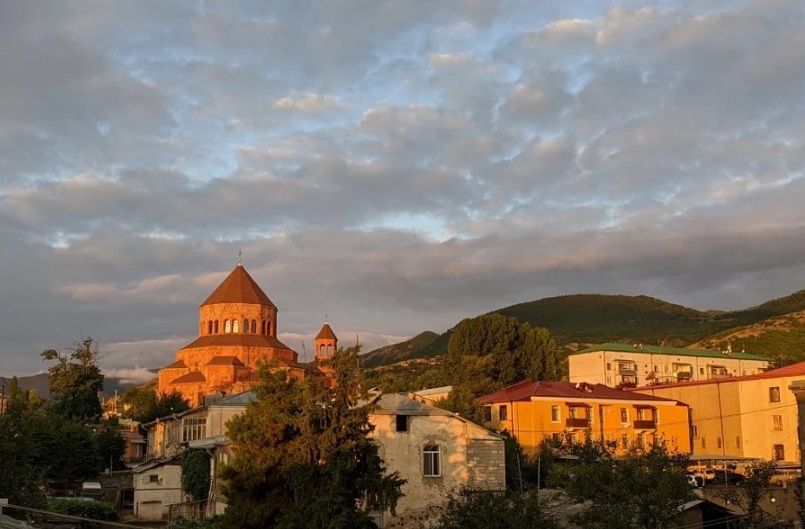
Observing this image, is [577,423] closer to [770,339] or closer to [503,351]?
[503,351]

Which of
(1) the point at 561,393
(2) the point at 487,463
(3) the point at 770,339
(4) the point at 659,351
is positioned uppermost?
(3) the point at 770,339

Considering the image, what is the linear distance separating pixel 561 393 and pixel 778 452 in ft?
43.8

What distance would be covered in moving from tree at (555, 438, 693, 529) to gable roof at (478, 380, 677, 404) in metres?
22.9

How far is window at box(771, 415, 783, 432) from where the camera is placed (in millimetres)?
50750

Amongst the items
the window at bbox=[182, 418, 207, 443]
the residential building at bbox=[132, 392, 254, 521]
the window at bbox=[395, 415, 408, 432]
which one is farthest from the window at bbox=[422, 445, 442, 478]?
the window at bbox=[182, 418, 207, 443]

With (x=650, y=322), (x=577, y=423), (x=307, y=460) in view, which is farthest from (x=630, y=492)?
(x=650, y=322)

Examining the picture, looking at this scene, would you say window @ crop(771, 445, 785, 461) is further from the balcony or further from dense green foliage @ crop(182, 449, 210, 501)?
dense green foliage @ crop(182, 449, 210, 501)

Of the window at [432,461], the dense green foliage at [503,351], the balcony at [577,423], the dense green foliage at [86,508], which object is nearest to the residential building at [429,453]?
the window at [432,461]

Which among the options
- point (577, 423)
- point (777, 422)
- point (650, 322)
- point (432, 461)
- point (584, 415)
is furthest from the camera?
point (650, 322)

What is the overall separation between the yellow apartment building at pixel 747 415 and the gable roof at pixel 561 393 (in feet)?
12.8

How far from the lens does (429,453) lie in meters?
34.5

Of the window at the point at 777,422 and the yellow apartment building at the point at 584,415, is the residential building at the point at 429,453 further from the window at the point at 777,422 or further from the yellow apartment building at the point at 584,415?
the window at the point at 777,422

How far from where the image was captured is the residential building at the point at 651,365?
74.7m

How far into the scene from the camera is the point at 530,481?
42094 mm
